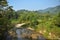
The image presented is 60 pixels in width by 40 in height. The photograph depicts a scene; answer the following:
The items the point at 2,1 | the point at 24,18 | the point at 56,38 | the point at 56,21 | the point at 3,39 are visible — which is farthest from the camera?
the point at 24,18

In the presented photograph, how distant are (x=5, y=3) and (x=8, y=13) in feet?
3.48

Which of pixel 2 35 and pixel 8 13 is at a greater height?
Answer: pixel 8 13

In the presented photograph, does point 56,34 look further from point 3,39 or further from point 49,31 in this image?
point 3,39

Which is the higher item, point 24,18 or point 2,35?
point 2,35

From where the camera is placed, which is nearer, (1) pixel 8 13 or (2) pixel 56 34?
(1) pixel 8 13

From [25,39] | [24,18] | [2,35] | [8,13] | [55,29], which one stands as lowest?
[24,18]

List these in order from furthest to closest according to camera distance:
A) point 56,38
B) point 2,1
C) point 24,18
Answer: point 24,18, point 56,38, point 2,1

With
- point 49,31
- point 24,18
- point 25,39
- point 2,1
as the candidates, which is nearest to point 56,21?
point 49,31

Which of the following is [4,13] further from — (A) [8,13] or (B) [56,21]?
(B) [56,21]

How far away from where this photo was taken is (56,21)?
59.9 ft

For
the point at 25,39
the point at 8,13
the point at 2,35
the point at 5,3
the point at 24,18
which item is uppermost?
the point at 5,3

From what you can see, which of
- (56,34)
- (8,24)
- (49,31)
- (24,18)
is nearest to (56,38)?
(56,34)

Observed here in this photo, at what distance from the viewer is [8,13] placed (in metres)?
13.3

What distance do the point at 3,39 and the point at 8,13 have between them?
6.99 ft
